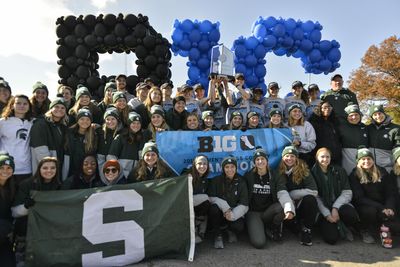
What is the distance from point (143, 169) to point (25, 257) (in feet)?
5.86

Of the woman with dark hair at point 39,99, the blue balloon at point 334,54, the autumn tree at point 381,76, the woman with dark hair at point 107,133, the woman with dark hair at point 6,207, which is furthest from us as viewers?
the autumn tree at point 381,76

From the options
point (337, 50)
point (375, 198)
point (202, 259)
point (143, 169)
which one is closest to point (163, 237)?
point (202, 259)

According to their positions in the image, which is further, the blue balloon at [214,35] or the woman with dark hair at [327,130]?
the blue balloon at [214,35]

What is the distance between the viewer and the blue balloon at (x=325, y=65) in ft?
34.7

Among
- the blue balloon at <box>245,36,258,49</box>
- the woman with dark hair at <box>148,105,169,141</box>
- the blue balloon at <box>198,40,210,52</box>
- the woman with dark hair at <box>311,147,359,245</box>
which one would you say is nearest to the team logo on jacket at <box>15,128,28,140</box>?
the woman with dark hair at <box>148,105,169,141</box>

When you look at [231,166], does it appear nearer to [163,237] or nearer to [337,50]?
[163,237]

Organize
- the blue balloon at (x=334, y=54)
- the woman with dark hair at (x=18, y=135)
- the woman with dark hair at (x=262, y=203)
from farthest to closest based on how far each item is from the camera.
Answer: the blue balloon at (x=334, y=54)
the woman with dark hair at (x=262, y=203)
the woman with dark hair at (x=18, y=135)

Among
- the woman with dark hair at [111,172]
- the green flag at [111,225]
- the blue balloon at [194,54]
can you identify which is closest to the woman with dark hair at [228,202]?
the green flag at [111,225]

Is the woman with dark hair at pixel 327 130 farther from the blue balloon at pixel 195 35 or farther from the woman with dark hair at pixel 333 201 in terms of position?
the blue balloon at pixel 195 35

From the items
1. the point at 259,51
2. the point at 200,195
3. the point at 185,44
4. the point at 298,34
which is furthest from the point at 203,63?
the point at 200,195

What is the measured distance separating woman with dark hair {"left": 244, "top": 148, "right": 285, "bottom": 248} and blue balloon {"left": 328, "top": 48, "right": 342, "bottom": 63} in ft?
22.8

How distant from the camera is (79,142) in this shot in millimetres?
5141

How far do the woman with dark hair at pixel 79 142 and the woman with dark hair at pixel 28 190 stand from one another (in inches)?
24.3

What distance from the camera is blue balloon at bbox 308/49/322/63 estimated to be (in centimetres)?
1046
